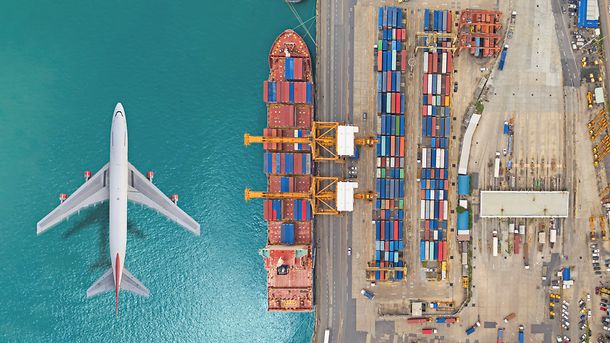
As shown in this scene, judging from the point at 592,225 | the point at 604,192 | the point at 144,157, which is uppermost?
the point at 144,157

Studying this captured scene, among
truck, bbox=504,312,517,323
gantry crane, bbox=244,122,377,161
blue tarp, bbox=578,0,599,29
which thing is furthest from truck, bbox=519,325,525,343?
blue tarp, bbox=578,0,599,29

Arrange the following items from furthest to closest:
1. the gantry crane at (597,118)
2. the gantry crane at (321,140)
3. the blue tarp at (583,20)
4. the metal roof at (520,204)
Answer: the gantry crane at (597,118), the blue tarp at (583,20), the metal roof at (520,204), the gantry crane at (321,140)

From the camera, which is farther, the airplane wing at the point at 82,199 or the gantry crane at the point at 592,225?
the gantry crane at the point at 592,225

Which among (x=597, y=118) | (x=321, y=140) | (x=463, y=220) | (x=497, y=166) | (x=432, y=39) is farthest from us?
(x=597, y=118)

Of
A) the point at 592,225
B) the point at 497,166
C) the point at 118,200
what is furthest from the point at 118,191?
the point at 592,225

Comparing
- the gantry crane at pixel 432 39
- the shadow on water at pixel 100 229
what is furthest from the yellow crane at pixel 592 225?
the shadow on water at pixel 100 229

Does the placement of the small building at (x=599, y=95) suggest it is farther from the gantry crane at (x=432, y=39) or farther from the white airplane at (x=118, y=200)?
the white airplane at (x=118, y=200)

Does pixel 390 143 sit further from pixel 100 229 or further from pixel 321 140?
pixel 100 229
